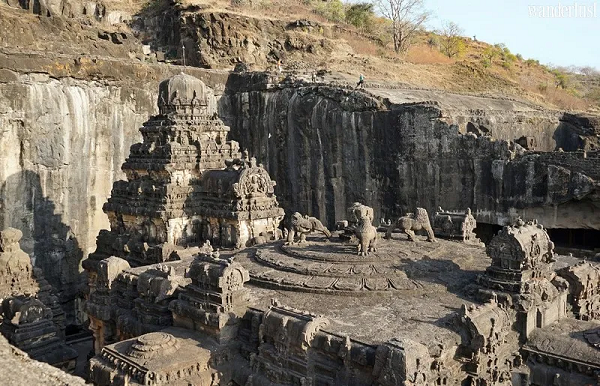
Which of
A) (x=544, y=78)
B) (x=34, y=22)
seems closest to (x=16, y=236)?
(x=34, y=22)

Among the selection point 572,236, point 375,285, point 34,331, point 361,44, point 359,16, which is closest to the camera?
point 375,285

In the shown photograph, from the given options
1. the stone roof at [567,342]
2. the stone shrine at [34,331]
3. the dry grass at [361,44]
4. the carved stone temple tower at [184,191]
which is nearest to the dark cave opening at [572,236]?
the carved stone temple tower at [184,191]

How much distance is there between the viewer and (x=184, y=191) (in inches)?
776

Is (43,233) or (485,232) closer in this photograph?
(43,233)

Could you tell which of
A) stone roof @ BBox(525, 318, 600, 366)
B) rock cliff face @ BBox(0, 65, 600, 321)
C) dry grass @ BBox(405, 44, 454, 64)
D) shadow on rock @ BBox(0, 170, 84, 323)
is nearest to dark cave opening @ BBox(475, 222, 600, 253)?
rock cliff face @ BBox(0, 65, 600, 321)

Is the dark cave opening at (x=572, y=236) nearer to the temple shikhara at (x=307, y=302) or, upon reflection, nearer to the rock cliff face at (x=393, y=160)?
the rock cliff face at (x=393, y=160)

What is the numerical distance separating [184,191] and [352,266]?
7956 millimetres

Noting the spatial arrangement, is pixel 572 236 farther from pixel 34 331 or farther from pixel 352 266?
pixel 34 331

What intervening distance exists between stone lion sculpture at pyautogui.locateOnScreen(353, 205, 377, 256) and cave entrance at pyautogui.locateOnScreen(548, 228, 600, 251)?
13.1 metres

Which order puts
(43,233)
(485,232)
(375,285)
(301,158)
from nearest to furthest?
(375,285), (43,233), (485,232), (301,158)

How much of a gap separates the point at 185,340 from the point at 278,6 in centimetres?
4053

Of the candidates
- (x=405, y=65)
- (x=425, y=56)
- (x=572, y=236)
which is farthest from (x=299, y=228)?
(x=425, y=56)

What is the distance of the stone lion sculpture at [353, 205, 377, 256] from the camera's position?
1468cm

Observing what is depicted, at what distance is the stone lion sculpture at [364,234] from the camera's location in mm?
14680
